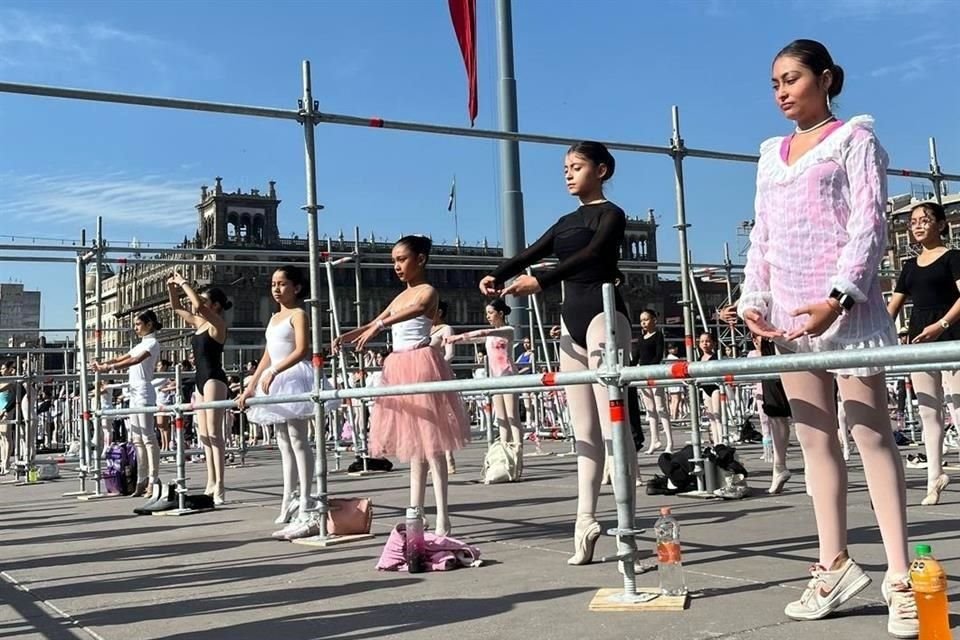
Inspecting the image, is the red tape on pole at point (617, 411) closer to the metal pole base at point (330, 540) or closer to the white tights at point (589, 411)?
the white tights at point (589, 411)

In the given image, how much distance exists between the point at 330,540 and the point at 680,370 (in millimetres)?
3104

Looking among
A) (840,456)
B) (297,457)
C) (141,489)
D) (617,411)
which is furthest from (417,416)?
(141,489)

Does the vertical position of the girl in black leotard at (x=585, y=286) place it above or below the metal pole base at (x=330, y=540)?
above

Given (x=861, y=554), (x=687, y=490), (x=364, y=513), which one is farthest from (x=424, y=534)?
(x=687, y=490)

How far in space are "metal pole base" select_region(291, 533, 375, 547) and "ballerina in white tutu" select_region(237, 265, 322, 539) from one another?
42 centimetres

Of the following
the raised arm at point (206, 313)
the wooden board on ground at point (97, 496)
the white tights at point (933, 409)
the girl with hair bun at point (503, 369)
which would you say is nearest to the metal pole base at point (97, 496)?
the wooden board on ground at point (97, 496)

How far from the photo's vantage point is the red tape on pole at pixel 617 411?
3.91 m

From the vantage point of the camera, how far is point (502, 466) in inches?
378

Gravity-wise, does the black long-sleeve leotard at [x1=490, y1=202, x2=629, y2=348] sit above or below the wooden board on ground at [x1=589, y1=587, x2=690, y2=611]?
above

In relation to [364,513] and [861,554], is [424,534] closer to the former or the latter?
[364,513]

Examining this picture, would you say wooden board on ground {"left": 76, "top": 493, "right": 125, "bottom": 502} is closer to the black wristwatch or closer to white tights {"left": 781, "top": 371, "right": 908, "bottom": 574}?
white tights {"left": 781, "top": 371, "right": 908, "bottom": 574}

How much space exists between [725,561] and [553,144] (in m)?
3.89

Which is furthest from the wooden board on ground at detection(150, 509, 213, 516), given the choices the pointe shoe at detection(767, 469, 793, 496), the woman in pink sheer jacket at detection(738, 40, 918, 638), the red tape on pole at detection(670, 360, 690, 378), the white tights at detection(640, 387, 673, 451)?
the white tights at detection(640, 387, 673, 451)

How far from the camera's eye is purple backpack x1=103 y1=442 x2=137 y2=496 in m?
10.6
